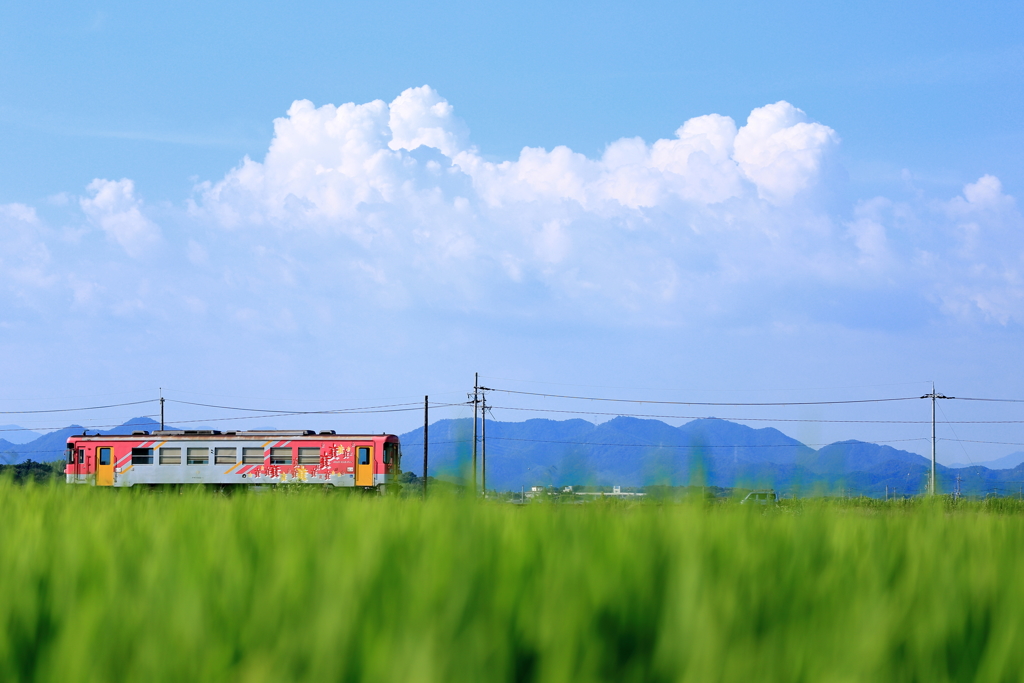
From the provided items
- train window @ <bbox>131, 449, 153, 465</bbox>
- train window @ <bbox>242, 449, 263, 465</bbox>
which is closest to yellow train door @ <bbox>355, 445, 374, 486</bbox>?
train window @ <bbox>242, 449, 263, 465</bbox>

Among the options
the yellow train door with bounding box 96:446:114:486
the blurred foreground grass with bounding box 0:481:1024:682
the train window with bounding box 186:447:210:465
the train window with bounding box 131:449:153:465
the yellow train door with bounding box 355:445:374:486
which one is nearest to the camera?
the blurred foreground grass with bounding box 0:481:1024:682

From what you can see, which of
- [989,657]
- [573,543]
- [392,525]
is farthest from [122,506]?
[989,657]

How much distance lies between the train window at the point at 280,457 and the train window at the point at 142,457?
4.19 m

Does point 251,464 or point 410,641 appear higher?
point 410,641

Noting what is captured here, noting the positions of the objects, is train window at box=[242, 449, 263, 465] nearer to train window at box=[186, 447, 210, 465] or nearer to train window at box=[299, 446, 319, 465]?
train window at box=[299, 446, 319, 465]

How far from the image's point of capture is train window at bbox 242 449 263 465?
2327 cm

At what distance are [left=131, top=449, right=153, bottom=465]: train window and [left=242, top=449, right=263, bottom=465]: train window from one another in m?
3.32

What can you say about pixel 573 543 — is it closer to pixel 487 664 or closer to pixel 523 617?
pixel 523 617

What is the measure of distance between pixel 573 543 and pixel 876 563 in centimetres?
70

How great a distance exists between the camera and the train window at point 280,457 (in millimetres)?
23203

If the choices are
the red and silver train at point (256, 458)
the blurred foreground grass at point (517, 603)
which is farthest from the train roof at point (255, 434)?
the blurred foreground grass at point (517, 603)

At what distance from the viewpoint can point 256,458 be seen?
76.4ft

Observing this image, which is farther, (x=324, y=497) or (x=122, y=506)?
(x=324, y=497)

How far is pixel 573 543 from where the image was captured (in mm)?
1816
